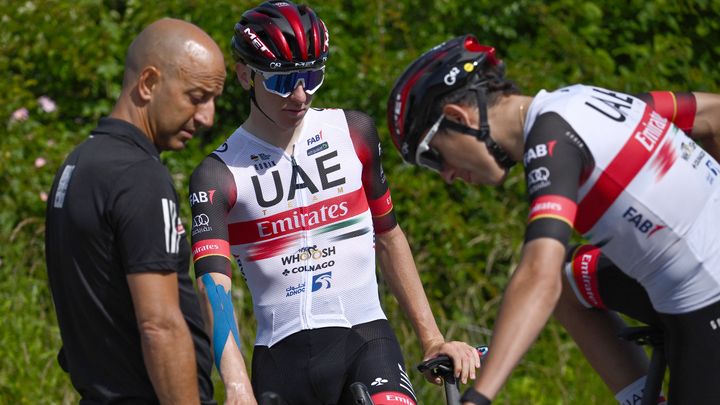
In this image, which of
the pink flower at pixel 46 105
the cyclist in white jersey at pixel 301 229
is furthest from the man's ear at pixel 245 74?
the pink flower at pixel 46 105

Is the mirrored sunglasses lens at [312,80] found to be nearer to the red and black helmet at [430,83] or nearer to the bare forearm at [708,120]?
the red and black helmet at [430,83]

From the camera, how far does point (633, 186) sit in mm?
3840

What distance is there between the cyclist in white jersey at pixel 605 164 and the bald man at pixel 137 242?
2.56 feet

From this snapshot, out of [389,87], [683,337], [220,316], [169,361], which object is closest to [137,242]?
[169,361]

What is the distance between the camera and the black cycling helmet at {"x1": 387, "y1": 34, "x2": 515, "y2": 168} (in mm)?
3920

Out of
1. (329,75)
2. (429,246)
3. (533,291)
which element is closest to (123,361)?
(533,291)

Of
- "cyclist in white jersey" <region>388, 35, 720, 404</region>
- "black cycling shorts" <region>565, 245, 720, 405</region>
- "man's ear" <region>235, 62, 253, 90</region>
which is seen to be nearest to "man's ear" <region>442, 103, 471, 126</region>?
"cyclist in white jersey" <region>388, 35, 720, 404</region>

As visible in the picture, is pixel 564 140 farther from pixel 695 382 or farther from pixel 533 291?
pixel 695 382

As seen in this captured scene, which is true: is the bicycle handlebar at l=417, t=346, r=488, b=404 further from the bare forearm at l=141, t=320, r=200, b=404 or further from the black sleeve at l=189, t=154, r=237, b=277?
the bare forearm at l=141, t=320, r=200, b=404

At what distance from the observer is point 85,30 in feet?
32.2

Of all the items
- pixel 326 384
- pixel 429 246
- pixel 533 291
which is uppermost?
pixel 533 291

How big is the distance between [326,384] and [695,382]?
60.9 inches

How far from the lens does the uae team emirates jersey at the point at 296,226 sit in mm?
4941

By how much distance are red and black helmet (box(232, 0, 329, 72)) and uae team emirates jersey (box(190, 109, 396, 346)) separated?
0.40m
